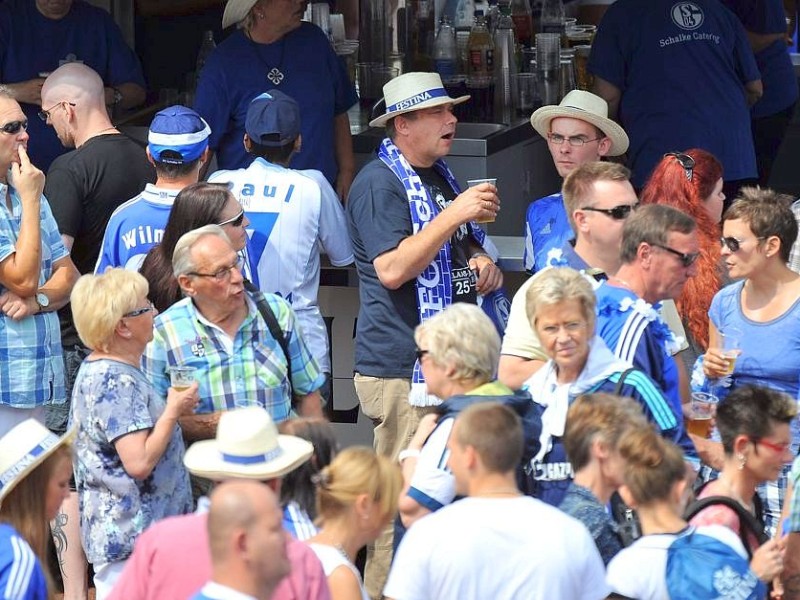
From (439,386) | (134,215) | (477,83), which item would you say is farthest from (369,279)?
(477,83)

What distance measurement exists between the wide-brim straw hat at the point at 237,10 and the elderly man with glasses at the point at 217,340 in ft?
6.98

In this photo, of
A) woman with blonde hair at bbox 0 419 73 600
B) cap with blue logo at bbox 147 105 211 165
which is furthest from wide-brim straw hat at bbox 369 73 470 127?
woman with blonde hair at bbox 0 419 73 600

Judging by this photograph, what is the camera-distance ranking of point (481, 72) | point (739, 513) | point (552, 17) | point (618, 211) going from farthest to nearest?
point (552, 17) → point (481, 72) → point (618, 211) → point (739, 513)

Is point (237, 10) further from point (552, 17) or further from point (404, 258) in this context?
point (552, 17)

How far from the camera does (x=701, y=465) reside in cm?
441

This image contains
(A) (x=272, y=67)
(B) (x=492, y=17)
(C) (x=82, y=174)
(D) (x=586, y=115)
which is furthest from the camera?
(B) (x=492, y=17)

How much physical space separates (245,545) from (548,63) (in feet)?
17.0

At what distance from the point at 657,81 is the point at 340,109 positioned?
1690 mm

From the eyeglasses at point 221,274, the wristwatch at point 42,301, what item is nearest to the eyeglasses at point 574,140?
the eyeglasses at point 221,274

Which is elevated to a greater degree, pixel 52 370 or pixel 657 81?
pixel 657 81

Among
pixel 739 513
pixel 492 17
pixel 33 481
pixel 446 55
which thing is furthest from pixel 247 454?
pixel 492 17

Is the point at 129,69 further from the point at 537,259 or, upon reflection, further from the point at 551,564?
the point at 551,564

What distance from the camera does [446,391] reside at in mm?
3939

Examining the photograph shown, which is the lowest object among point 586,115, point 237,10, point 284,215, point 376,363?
point 376,363
